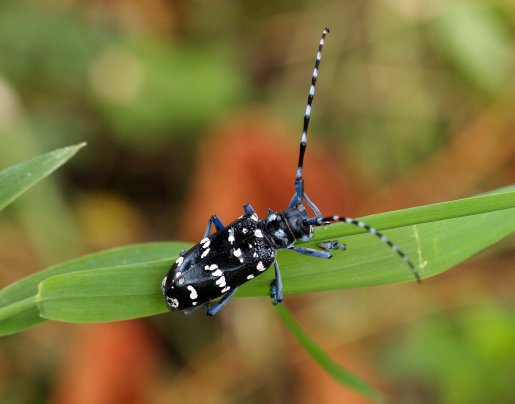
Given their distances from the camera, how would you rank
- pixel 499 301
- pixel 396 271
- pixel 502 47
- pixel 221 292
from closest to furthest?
pixel 396 271
pixel 221 292
pixel 499 301
pixel 502 47

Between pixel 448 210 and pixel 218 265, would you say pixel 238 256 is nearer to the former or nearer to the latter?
pixel 218 265

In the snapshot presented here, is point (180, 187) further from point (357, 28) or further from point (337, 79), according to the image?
point (357, 28)

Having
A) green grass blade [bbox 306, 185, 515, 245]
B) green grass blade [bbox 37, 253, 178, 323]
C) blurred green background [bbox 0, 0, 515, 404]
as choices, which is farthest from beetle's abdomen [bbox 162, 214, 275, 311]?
blurred green background [bbox 0, 0, 515, 404]

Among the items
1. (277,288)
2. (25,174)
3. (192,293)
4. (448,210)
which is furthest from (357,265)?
(25,174)

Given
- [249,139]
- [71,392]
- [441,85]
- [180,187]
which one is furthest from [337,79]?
[71,392]

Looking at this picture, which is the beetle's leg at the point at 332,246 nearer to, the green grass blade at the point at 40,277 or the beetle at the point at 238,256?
the beetle at the point at 238,256

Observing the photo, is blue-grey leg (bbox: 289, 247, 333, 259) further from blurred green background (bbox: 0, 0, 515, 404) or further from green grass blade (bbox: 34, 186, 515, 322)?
blurred green background (bbox: 0, 0, 515, 404)
